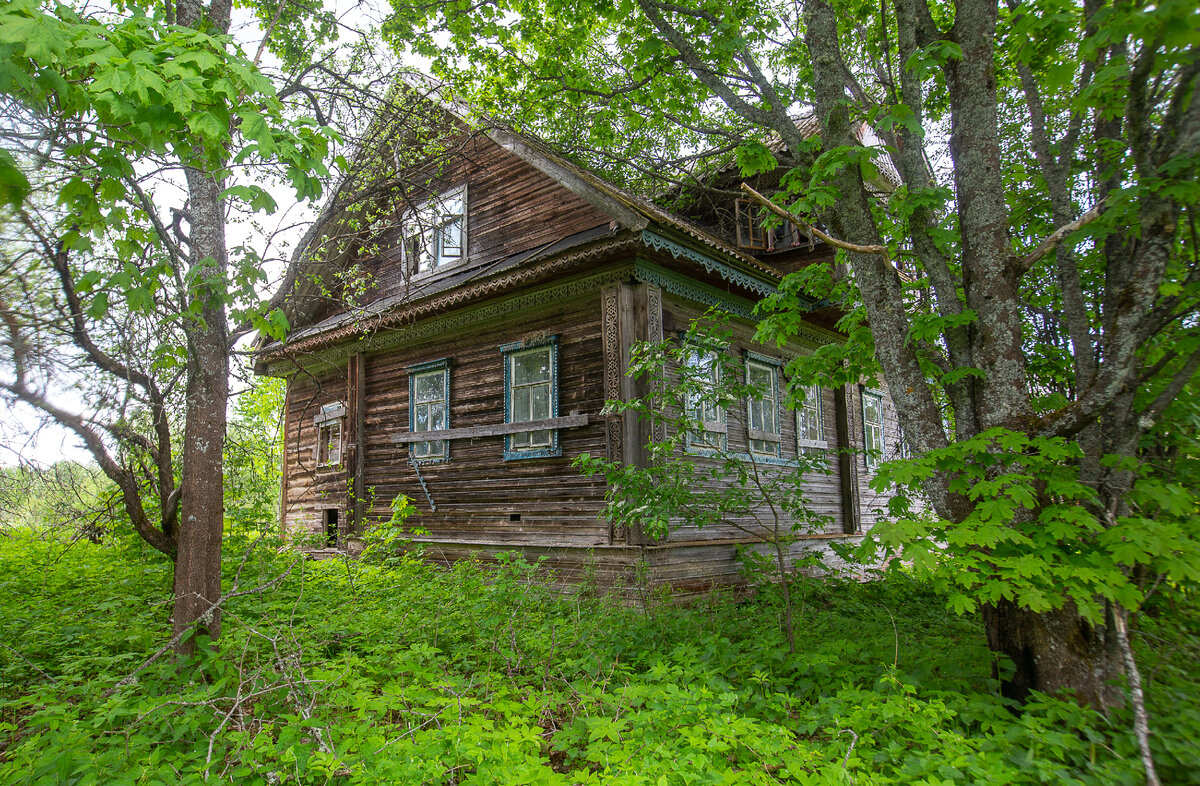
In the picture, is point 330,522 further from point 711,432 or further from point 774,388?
point 774,388

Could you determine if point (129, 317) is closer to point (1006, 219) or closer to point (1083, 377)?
point (1006, 219)

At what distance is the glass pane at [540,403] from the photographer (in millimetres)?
9008

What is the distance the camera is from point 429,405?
10656 millimetres

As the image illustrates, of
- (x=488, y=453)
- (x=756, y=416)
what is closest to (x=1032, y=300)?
(x=756, y=416)

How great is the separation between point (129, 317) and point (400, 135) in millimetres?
3932

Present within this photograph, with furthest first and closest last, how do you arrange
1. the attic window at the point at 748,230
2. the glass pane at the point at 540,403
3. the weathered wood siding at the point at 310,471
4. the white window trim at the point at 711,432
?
the weathered wood siding at the point at 310,471
the attic window at the point at 748,230
the glass pane at the point at 540,403
the white window trim at the point at 711,432

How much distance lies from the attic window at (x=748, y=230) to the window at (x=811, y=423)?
2938 millimetres

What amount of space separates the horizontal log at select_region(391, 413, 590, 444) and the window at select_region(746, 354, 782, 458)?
2875mm

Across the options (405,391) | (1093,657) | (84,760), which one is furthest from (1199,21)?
(405,391)

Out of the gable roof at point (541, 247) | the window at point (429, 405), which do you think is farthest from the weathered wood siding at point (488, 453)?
the gable roof at point (541, 247)

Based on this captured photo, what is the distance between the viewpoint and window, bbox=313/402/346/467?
12.6 meters

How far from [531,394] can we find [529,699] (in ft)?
18.4

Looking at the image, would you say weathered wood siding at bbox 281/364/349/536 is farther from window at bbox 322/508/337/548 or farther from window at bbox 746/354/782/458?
window at bbox 746/354/782/458

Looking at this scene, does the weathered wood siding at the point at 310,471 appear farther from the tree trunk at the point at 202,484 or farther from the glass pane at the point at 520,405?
the tree trunk at the point at 202,484
